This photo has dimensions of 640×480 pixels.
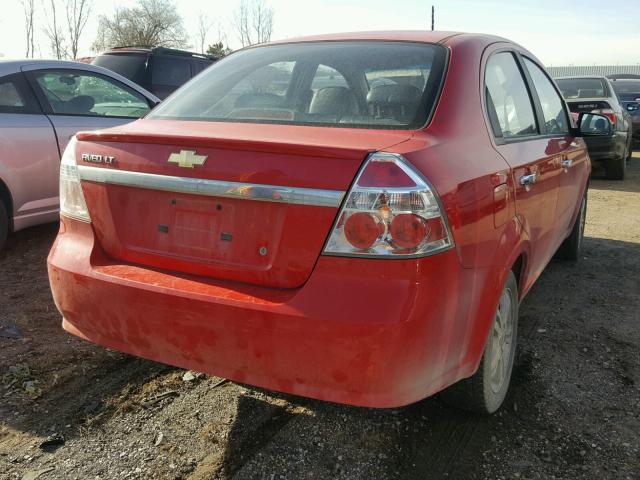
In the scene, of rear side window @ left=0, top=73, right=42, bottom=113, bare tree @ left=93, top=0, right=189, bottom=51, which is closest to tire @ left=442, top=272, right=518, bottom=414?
rear side window @ left=0, top=73, right=42, bottom=113

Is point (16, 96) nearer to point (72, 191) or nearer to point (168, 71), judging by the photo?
point (72, 191)

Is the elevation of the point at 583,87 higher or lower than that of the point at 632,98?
higher

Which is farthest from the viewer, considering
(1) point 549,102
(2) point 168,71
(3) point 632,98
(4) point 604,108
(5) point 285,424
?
(3) point 632,98

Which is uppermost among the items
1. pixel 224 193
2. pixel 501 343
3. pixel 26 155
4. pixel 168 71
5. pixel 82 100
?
pixel 168 71

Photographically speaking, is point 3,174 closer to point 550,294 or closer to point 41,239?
point 41,239

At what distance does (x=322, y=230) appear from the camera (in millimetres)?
1979

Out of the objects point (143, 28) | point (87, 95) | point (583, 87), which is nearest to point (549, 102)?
point (87, 95)

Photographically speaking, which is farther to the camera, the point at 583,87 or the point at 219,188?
the point at 583,87

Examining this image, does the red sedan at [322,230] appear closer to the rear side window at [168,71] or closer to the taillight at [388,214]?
the taillight at [388,214]

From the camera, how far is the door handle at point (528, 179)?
2.72 m

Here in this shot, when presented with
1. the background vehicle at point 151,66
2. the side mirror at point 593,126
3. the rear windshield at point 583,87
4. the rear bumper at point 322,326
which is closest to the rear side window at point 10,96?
the rear bumper at point 322,326

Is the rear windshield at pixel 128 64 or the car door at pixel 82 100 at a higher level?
the rear windshield at pixel 128 64

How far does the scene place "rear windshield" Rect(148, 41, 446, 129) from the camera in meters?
2.43

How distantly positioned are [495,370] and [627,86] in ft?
54.8
